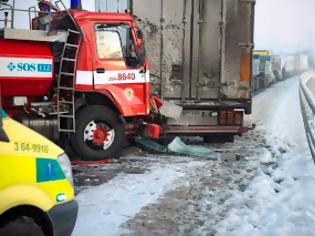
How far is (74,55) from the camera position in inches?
382

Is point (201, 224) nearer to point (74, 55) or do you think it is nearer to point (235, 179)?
point (235, 179)

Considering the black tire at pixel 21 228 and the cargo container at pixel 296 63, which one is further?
the cargo container at pixel 296 63

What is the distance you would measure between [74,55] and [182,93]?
2986 mm

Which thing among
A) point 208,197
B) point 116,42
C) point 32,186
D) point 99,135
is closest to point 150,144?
point 99,135

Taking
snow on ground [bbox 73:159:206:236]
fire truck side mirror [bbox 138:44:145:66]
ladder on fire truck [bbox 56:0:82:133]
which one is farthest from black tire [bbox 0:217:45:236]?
fire truck side mirror [bbox 138:44:145:66]

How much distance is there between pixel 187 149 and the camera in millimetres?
11078

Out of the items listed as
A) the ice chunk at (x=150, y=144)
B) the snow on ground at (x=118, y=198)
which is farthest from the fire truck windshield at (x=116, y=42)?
the snow on ground at (x=118, y=198)

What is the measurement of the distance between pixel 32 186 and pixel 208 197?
376 centimetres

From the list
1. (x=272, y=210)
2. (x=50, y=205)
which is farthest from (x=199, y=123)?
(x=50, y=205)

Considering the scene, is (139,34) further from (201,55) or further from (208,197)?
(208,197)

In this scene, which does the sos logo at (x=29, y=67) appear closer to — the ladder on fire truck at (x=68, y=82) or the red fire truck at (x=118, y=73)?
the red fire truck at (x=118, y=73)

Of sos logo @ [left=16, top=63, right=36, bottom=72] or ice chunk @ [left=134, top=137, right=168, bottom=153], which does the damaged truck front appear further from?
sos logo @ [left=16, top=63, right=36, bottom=72]

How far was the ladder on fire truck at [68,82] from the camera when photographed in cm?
955

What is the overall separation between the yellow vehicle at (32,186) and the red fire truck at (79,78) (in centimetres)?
479
